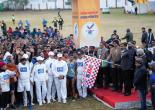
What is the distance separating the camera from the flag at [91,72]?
579 inches

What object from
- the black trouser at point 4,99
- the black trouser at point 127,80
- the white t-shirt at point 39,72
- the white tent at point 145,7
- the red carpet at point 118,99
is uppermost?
the white tent at point 145,7

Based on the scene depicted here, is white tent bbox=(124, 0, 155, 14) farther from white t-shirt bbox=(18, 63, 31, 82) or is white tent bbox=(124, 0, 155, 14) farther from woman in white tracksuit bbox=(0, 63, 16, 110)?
woman in white tracksuit bbox=(0, 63, 16, 110)

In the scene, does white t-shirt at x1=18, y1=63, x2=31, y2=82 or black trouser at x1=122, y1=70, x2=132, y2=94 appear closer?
white t-shirt at x1=18, y1=63, x2=31, y2=82

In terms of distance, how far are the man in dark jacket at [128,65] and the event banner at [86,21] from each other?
14.3 ft

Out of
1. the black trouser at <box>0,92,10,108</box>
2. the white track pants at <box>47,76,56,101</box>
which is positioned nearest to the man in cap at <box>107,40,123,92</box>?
the white track pants at <box>47,76,56,101</box>

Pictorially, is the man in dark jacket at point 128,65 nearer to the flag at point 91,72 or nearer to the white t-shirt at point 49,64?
the flag at point 91,72

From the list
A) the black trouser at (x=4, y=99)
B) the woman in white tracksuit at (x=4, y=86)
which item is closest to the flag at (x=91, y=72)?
the woman in white tracksuit at (x=4, y=86)

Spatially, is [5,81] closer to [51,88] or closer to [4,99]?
[4,99]

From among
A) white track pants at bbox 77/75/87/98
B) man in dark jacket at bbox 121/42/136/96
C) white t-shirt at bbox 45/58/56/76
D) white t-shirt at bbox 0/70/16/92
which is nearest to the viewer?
white t-shirt at bbox 0/70/16/92

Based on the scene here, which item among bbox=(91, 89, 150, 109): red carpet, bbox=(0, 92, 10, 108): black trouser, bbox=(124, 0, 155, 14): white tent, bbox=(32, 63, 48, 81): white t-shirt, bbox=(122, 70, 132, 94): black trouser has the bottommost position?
bbox=(91, 89, 150, 109): red carpet

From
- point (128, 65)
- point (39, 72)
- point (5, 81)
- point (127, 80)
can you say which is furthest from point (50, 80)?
point (128, 65)

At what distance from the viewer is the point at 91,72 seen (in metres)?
14.7

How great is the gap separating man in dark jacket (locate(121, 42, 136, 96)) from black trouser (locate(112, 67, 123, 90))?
0.47 meters

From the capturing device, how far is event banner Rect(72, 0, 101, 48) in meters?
17.9
